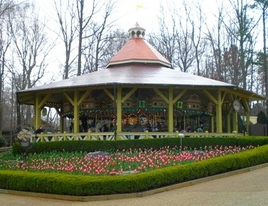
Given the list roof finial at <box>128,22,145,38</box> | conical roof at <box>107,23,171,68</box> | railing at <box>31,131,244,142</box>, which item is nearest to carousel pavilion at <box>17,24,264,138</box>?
conical roof at <box>107,23,171,68</box>

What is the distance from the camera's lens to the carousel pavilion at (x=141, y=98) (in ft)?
64.2

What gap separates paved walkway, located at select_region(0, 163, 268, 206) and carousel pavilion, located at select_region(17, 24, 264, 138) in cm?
855

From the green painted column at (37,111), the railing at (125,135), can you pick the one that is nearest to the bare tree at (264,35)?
the railing at (125,135)

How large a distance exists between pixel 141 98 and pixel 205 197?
1284 centimetres

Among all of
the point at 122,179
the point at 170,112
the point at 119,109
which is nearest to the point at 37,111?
the point at 119,109

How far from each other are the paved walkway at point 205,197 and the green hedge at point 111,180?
0.29 metres

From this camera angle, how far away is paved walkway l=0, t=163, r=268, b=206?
27.4 feet

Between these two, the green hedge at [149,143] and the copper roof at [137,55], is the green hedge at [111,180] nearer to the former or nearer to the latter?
the green hedge at [149,143]

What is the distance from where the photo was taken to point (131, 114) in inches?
864

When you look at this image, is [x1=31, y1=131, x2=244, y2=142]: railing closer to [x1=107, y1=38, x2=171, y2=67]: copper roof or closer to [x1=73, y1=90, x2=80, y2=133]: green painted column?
[x1=73, y1=90, x2=80, y2=133]: green painted column

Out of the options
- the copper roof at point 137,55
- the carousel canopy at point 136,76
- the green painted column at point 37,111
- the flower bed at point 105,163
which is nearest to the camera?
the flower bed at point 105,163

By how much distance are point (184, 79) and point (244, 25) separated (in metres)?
14.7

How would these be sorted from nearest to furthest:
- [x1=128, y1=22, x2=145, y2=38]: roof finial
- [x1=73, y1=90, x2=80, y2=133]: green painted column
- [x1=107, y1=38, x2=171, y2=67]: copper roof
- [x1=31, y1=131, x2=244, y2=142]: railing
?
[x1=31, y1=131, x2=244, y2=142]: railing < [x1=73, y1=90, x2=80, y2=133]: green painted column < [x1=107, y1=38, x2=171, y2=67]: copper roof < [x1=128, y1=22, x2=145, y2=38]: roof finial

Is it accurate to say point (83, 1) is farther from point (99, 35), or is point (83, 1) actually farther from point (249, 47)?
point (249, 47)
